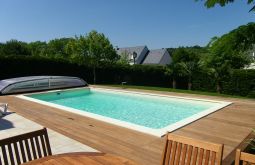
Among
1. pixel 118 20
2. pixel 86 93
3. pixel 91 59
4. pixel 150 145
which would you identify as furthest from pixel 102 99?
pixel 118 20

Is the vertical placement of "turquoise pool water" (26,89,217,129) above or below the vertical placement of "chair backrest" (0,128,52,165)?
below

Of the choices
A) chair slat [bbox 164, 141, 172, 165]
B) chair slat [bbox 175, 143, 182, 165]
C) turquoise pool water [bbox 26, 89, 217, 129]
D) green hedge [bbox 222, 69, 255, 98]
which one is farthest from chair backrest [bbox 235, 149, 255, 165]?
green hedge [bbox 222, 69, 255, 98]

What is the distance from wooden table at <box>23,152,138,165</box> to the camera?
248 cm

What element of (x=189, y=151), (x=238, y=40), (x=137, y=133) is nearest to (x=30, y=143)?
(x=189, y=151)

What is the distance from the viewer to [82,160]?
101 inches

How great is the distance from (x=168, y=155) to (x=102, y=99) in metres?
11.8

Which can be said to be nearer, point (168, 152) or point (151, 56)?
point (168, 152)

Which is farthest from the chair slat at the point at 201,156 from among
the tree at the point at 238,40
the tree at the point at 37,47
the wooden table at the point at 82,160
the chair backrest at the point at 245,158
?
the tree at the point at 37,47

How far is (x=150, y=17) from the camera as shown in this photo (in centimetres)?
2300

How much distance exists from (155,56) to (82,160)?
4577 centimetres

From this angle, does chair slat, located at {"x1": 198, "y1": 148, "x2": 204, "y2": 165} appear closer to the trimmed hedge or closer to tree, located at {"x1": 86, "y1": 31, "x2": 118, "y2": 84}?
the trimmed hedge

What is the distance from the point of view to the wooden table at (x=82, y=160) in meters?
2.48

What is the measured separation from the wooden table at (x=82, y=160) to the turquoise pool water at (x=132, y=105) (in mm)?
6303

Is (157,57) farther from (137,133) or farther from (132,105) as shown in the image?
(137,133)
